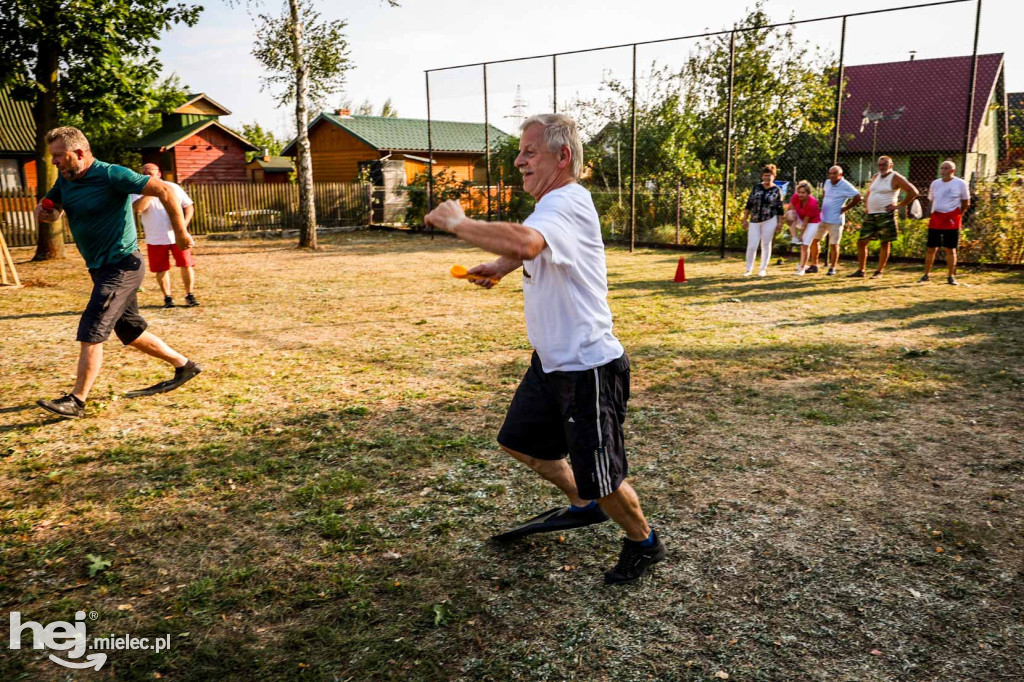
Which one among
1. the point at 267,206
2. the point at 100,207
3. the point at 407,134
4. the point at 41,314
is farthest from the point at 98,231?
the point at 407,134

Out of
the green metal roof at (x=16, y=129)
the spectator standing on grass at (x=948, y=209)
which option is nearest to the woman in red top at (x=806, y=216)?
the spectator standing on grass at (x=948, y=209)

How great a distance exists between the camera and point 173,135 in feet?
132

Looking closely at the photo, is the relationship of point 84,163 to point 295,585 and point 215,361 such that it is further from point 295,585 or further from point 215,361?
point 295,585

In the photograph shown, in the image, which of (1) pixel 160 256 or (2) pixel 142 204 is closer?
(2) pixel 142 204

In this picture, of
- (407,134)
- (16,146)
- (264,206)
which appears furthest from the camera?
(407,134)

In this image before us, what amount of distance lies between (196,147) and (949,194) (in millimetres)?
38192

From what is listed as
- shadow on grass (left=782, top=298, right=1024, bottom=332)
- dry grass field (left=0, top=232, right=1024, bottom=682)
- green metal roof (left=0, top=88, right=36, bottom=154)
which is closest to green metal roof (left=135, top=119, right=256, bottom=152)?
green metal roof (left=0, top=88, right=36, bottom=154)

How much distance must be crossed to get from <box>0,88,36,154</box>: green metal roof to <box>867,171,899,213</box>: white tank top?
35.2 m

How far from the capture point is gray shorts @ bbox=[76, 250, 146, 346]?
218 inches

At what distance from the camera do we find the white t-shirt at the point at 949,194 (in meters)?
11.4

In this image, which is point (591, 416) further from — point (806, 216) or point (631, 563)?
point (806, 216)

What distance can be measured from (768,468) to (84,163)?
5.49 m

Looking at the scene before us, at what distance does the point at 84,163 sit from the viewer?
5508 millimetres

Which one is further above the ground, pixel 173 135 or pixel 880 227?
pixel 173 135
